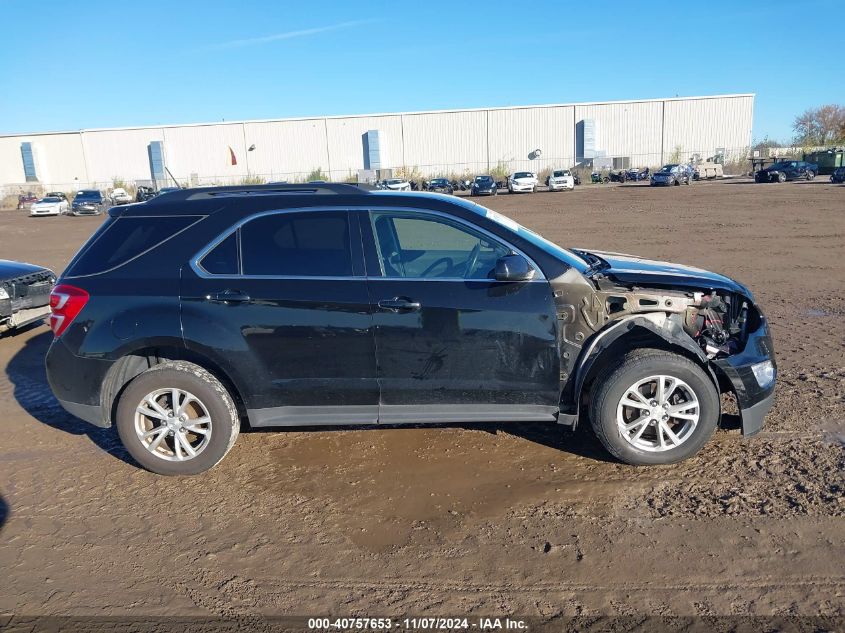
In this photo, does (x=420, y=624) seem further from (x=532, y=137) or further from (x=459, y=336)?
(x=532, y=137)

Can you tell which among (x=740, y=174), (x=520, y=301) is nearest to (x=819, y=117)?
(x=740, y=174)

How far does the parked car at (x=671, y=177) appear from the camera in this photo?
47.0 m

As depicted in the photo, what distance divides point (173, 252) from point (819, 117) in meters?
105

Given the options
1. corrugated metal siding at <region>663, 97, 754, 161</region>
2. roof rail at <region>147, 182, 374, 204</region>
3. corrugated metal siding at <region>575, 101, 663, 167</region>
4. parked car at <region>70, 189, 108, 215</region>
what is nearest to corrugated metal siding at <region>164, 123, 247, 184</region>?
parked car at <region>70, 189, 108, 215</region>

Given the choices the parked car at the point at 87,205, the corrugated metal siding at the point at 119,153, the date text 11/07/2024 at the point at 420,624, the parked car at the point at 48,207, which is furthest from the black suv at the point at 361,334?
the corrugated metal siding at the point at 119,153

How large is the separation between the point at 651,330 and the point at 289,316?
2.41 meters

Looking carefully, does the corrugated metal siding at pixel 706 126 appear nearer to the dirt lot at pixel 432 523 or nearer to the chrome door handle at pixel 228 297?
the dirt lot at pixel 432 523

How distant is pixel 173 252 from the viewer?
439 cm

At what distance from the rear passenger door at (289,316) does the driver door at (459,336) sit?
4.9 inches

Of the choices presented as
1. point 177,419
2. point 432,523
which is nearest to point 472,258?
point 432,523

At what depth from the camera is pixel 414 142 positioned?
6931 cm

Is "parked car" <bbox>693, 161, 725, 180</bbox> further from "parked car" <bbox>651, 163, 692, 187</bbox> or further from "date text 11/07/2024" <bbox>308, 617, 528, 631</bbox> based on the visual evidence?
"date text 11/07/2024" <bbox>308, 617, 528, 631</bbox>

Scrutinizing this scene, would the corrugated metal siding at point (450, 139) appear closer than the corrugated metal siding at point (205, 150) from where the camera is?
Yes

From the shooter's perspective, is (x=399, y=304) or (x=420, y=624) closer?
(x=420, y=624)
